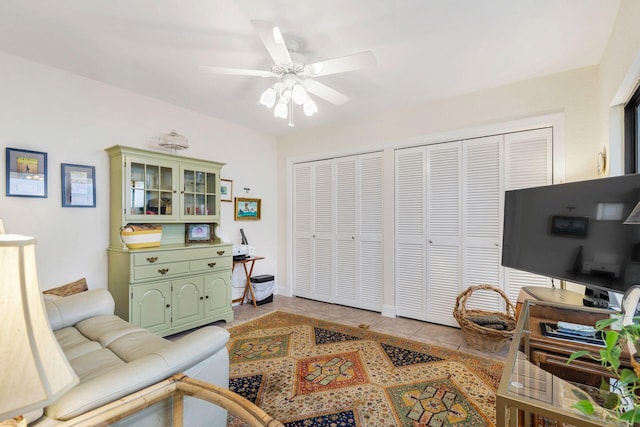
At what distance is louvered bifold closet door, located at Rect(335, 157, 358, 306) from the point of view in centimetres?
398

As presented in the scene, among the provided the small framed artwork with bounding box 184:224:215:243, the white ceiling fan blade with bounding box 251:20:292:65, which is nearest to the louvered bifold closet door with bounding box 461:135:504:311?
the white ceiling fan blade with bounding box 251:20:292:65

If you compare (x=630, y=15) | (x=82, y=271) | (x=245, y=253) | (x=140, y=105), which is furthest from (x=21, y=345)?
(x=245, y=253)

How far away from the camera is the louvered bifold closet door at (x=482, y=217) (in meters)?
3.00

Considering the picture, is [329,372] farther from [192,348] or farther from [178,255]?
[178,255]

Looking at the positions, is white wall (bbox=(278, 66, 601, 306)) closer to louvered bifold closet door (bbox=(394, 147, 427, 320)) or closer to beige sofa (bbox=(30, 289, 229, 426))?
louvered bifold closet door (bbox=(394, 147, 427, 320))

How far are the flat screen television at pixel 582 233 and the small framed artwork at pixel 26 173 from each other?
3.67m

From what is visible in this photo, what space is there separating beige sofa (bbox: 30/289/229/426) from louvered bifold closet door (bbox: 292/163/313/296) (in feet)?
8.48

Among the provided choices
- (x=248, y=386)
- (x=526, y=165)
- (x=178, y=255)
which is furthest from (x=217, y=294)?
(x=526, y=165)

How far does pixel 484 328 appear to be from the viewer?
2600 millimetres

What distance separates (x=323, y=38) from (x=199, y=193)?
2210 millimetres

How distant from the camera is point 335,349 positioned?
2.69 m

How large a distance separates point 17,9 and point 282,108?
1.72 m

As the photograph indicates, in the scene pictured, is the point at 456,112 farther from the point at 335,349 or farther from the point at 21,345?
the point at 21,345

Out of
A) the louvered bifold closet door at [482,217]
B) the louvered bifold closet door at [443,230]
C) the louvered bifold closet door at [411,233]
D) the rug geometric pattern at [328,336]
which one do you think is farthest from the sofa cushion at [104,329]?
the louvered bifold closet door at [482,217]
